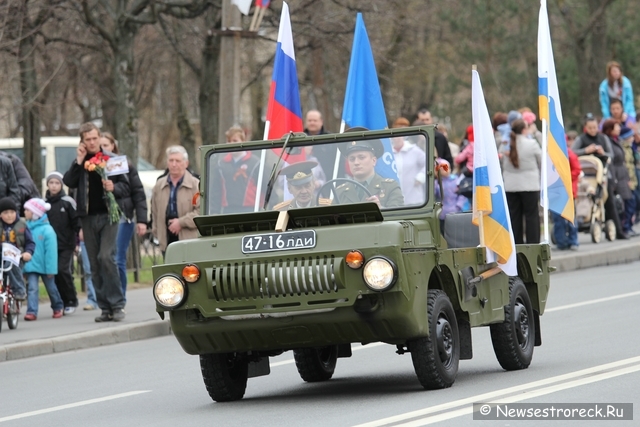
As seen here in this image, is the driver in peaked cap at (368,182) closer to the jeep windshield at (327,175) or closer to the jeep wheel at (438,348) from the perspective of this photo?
the jeep windshield at (327,175)

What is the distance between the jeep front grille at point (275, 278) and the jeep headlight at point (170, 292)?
0.23 meters

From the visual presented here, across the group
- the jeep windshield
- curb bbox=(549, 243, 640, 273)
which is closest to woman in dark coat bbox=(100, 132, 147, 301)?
the jeep windshield

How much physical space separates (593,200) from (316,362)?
12713 mm

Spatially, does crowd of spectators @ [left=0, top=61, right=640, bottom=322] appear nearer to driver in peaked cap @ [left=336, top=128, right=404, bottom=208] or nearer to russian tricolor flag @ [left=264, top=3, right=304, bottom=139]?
russian tricolor flag @ [left=264, top=3, right=304, bottom=139]

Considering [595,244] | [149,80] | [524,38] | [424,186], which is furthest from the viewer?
[149,80]

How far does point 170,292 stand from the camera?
895 cm

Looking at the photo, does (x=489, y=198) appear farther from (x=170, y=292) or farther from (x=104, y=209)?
(x=104, y=209)

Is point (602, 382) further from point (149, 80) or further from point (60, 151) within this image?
point (149, 80)

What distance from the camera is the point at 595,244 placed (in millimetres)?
23016

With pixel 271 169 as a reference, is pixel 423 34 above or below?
above

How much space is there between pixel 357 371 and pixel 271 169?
209 cm

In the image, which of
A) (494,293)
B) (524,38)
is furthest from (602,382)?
(524,38)

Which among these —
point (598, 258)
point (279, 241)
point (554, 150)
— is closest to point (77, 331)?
point (554, 150)

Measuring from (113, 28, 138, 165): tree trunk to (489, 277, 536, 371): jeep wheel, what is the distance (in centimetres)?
1529
